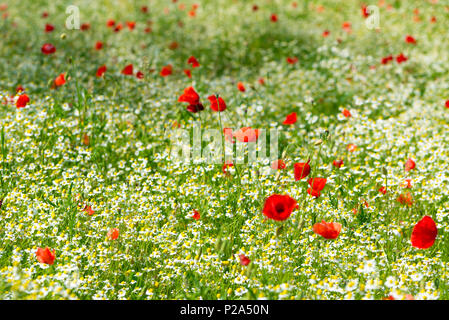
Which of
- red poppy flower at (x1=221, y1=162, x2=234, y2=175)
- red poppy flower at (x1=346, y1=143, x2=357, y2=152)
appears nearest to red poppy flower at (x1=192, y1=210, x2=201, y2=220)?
red poppy flower at (x1=221, y1=162, x2=234, y2=175)

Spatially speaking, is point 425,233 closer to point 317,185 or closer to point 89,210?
point 317,185

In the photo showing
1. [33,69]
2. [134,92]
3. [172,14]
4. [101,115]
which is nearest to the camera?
[101,115]

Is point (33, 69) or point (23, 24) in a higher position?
point (23, 24)

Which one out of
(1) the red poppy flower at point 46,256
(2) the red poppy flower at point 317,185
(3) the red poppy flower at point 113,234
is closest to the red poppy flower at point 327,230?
(2) the red poppy flower at point 317,185

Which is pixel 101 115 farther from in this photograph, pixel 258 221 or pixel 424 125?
pixel 424 125

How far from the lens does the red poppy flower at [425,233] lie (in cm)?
301

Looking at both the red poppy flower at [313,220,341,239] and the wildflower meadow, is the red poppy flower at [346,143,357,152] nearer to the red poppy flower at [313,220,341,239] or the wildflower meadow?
the wildflower meadow

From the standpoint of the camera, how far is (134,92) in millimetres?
5934

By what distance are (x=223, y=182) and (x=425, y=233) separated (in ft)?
5.30

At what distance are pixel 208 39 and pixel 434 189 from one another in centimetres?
578

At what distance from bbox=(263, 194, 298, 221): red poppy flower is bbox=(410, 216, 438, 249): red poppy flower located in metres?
0.78

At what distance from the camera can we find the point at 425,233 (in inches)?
120

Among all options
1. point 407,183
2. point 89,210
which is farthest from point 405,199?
point 89,210

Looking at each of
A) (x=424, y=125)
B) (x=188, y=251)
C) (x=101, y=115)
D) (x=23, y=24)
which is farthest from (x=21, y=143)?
(x=23, y=24)
